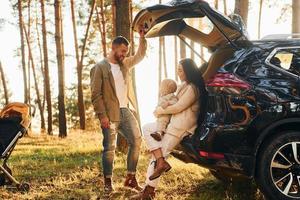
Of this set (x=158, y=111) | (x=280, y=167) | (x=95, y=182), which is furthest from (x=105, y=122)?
(x=280, y=167)

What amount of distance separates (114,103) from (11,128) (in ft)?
5.03

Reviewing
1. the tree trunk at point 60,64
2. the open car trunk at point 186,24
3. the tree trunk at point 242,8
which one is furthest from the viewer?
the tree trunk at point 60,64

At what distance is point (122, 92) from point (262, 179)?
2.68 metres

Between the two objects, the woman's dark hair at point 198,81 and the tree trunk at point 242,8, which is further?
the tree trunk at point 242,8

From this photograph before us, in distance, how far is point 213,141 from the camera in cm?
545

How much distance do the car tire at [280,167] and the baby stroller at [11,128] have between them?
3556mm

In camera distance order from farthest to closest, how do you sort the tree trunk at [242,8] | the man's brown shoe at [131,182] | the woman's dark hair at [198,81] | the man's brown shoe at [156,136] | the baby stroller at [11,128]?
the tree trunk at [242,8] → the man's brown shoe at [131,182] → the baby stroller at [11,128] → the man's brown shoe at [156,136] → the woman's dark hair at [198,81]

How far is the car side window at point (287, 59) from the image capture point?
5.49m

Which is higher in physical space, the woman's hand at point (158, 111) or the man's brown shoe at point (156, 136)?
the woman's hand at point (158, 111)

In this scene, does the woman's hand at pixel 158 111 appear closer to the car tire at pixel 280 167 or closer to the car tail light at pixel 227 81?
the car tail light at pixel 227 81

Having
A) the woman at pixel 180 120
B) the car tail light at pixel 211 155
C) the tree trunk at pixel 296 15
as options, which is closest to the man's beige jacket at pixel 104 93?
the woman at pixel 180 120

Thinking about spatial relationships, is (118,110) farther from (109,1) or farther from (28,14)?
(28,14)

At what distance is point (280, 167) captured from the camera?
17.4ft

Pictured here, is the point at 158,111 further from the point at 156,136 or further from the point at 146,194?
the point at 146,194
